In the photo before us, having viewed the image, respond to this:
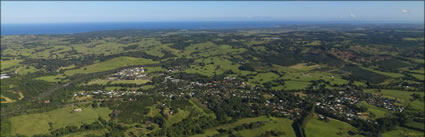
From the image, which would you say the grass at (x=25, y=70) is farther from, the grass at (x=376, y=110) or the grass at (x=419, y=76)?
the grass at (x=419, y=76)

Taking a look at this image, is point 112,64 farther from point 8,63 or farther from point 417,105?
point 417,105

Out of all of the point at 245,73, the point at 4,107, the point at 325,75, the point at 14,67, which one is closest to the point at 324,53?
the point at 325,75

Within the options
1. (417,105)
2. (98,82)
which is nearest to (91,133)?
(98,82)

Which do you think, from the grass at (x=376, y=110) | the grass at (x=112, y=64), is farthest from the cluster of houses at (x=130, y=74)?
the grass at (x=376, y=110)

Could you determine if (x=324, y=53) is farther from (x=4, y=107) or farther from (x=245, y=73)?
(x=4, y=107)

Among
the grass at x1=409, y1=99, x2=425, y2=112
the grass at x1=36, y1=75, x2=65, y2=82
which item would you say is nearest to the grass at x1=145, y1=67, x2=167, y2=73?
the grass at x1=36, y1=75, x2=65, y2=82

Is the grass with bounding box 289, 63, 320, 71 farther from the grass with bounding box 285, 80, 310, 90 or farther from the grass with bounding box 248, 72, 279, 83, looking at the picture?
the grass with bounding box 285, 80, 310, 90
